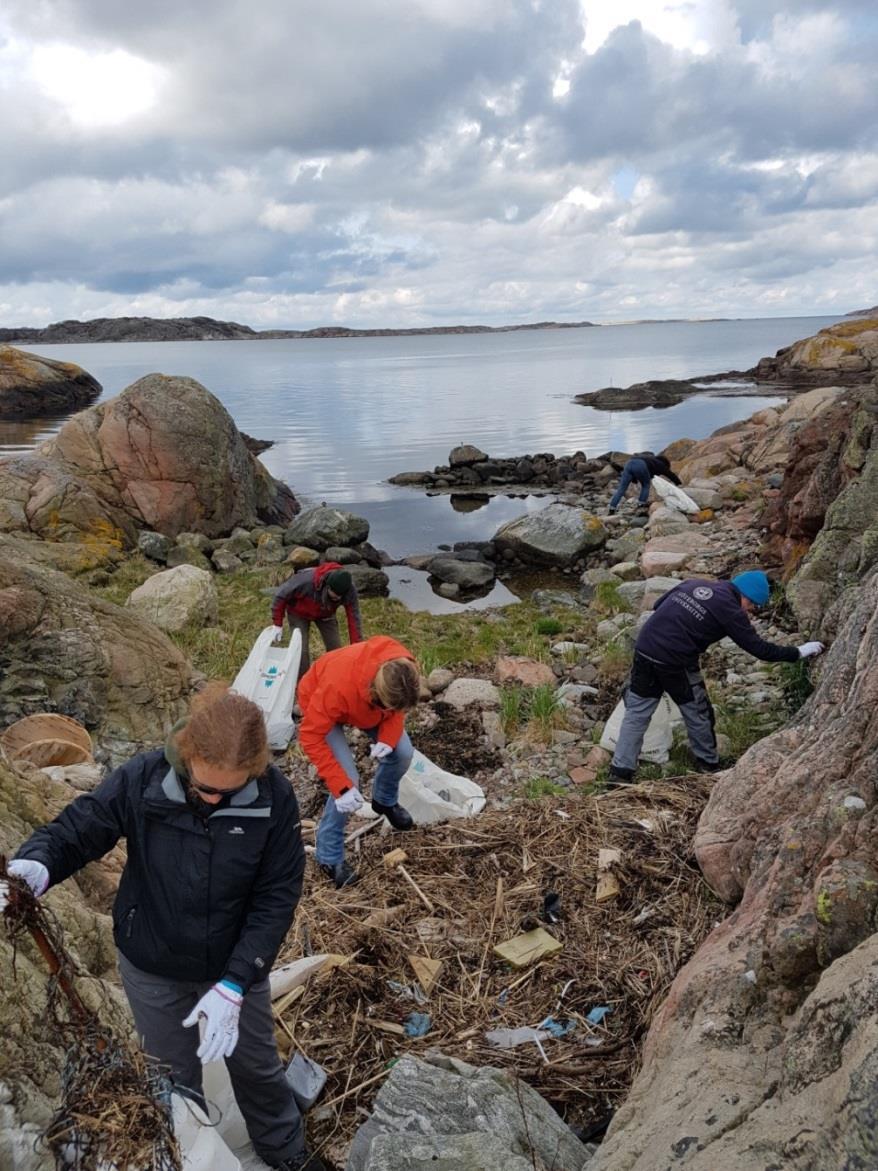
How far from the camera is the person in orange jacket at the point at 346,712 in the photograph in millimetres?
5137

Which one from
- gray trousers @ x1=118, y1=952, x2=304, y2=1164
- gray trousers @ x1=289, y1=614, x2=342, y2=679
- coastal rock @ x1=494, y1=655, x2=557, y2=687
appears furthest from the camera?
coastal rock @ x1=494, y1=655, x2=557, y2=687

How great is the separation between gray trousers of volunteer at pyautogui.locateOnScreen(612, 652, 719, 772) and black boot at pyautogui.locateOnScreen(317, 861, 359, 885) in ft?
7.89

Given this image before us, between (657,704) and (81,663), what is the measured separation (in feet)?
17.3

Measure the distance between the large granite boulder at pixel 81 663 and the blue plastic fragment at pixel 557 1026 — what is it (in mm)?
5191

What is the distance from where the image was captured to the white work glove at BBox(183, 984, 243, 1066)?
3.23 m

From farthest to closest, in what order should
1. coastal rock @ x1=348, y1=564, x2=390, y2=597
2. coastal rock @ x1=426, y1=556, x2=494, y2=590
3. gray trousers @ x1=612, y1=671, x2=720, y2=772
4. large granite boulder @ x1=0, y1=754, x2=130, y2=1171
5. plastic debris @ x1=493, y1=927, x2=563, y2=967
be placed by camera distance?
coastal rock @ x1=426, y1=556, x2=494, y2=590, coastal rock @ x1=348, y1=564, x2=390, y2=597, gray trousers @ x1=612, y1=671, x2=720, y2=772, plastic debris @ x1=493, y1=927, x2=563, y2=967, large granite boulder @ x1=0, y1=754, x2=130, y2=1171

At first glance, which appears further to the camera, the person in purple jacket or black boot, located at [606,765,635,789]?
black boot, located at [606,765,635,789]

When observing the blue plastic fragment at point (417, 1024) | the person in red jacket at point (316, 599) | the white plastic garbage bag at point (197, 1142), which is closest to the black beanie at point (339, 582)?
the person in red jacket at point (316, 599)

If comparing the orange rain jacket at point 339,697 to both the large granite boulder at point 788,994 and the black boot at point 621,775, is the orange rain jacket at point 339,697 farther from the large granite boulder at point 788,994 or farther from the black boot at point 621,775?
the black boot at point 621,775

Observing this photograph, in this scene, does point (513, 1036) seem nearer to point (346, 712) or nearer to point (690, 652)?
point (346, 712)

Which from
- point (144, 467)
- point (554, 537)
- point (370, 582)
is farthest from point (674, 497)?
point (144, 467)

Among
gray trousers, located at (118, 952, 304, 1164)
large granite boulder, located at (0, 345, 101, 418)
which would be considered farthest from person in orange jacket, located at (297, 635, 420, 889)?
large granite boulder, located at (0, 345, 101, 418)

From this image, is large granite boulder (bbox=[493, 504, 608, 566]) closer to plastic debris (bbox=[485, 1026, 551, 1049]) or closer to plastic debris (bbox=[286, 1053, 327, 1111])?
plastic debris (bbox=[485, 1026, 551, 1049])

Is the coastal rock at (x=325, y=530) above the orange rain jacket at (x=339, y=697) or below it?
below
